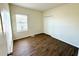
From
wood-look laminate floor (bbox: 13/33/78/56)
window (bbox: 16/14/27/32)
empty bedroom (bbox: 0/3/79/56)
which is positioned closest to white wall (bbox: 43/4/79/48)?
empty bedroom (bbox: 0/3/79/56)

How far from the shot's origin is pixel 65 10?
232 cm

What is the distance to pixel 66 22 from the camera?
2.32 meters

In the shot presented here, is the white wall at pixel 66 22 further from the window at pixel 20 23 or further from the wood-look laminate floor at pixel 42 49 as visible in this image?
the window at pixel 20 23

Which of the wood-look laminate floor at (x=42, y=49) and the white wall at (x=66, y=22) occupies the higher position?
the white wall at (x=66, y=22)

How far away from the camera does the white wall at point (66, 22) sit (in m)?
2.05

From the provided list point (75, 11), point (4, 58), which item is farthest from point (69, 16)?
point (4, 58)

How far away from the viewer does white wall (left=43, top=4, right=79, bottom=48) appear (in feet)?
6.71

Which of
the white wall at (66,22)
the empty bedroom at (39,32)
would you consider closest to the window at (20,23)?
the empty bedroom at (39,32)

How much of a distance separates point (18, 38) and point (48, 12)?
172 centimetres

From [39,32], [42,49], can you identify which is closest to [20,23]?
[42,49]

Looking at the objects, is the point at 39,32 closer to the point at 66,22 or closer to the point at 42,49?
the point at 66,22

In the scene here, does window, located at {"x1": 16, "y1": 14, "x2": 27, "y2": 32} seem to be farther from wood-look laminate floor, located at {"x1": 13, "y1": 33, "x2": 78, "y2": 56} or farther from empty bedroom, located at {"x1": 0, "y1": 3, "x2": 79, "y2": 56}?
wood-look laminate floor, located at {"x1": 13, "y1": 33, "x2": 78, "y2": 56}

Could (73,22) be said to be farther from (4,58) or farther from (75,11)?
(4,58)

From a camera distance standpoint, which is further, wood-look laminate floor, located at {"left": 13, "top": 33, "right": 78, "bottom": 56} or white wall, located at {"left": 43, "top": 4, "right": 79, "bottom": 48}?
white wall, located at {"left": 43, "top": 4, "right": 79, "bottom": 48}
